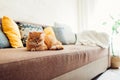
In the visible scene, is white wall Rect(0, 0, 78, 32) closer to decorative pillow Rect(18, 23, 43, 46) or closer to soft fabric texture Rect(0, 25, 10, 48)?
decorative pillow Rect(18, 23, 43, 46)

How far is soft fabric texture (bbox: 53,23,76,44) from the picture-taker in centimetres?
275

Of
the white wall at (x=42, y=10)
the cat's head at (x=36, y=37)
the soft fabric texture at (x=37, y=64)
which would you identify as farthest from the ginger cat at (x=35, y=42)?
the white wall at (x=42, y=10)

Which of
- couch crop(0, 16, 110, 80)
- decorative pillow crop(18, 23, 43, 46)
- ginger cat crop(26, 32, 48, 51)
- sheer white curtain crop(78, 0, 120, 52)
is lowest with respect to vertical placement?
couch crop(0, 16, 110, 80)

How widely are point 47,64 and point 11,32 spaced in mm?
940

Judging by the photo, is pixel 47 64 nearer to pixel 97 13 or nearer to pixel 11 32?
pixel 11 32

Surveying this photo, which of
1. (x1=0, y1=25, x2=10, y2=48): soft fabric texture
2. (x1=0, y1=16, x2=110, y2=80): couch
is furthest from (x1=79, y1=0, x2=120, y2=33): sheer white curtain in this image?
(x1=0, y1=25, x2=10, y2=48): soft fabric texture

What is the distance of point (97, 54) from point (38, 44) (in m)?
1.01

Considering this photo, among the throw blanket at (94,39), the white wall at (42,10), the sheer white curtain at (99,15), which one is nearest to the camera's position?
the white wall at (42,10)

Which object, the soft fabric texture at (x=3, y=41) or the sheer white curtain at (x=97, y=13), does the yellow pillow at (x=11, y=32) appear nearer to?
the soft fabric texture at (x=3, y=41)

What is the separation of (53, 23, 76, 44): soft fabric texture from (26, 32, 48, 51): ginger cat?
1.16 metres

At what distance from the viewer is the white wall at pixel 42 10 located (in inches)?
90.9

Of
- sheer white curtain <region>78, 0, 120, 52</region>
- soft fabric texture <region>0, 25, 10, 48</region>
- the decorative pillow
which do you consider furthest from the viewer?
sheer white curtain <region>78, 0, 120, 52</region>

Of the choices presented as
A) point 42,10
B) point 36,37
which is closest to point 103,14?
point 42,10

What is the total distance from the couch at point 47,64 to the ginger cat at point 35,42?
0.23ft
